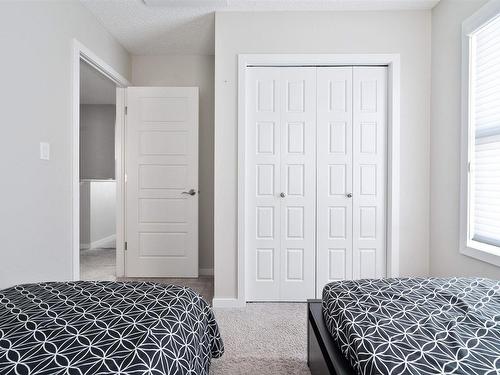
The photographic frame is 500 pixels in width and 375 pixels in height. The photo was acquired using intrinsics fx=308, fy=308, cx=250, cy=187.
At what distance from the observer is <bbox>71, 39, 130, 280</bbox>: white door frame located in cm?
246

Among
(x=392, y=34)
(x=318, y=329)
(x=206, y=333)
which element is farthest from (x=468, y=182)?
(x=206, y=333)

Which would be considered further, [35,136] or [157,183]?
[157,183]

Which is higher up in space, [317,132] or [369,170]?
[317,132]

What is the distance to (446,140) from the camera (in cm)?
254

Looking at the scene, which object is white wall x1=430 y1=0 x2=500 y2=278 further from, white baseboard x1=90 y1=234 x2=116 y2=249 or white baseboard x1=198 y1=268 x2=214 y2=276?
white baseboard x1=90 y1=234 x2=116 y2=249

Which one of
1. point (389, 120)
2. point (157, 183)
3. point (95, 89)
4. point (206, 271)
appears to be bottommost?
point (206, 271)

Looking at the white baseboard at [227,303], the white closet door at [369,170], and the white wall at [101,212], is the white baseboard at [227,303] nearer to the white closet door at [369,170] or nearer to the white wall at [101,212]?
the white closet door at [369,170]

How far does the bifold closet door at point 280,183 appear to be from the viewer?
9.36 ft

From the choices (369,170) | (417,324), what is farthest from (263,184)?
(417,324)

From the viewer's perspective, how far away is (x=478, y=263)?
2.17 m

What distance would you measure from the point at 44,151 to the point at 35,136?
0.13 m

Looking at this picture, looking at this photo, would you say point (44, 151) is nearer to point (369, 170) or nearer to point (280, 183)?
point (280, 183)

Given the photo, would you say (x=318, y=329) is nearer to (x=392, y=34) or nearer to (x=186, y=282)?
(x=186, y=282)

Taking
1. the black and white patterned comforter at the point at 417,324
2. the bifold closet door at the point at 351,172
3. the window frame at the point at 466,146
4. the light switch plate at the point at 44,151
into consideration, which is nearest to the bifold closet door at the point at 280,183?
the bifold closet door at the point at 351,172
